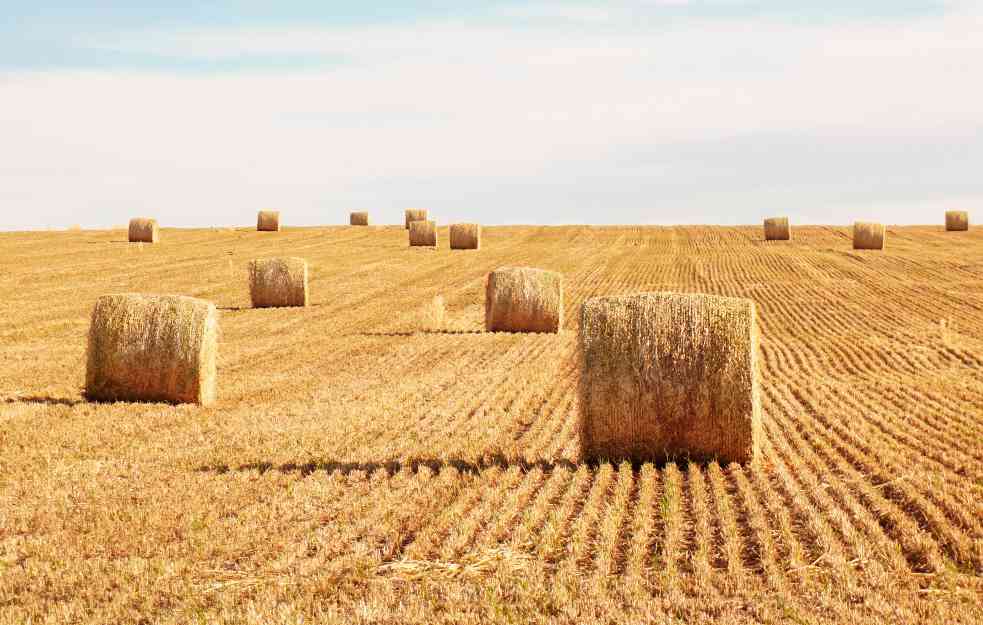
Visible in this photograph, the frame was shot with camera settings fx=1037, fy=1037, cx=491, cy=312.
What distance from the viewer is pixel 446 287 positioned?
1330 inches

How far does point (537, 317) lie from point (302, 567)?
15764 millimetres

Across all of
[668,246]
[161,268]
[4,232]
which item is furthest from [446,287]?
[4,232]

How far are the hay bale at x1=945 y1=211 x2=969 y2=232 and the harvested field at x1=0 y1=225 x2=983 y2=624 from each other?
40375mm

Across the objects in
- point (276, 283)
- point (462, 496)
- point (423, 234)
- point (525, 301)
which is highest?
point (423, 234)

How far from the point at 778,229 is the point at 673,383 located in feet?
152

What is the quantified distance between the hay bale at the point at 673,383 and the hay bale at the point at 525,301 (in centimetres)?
1208

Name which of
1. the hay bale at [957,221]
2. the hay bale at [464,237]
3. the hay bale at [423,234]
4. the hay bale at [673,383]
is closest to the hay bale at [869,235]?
the hay bale at [957,221]

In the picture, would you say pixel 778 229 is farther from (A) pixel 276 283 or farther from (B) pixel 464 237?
(A) pixel 276 283

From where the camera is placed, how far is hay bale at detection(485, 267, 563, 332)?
2281 cm

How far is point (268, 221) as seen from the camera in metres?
57.3

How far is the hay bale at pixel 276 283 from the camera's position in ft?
89.9

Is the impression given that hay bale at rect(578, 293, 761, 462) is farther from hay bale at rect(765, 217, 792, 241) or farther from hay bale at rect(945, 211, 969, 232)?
hay bale at rect(945, 211, 969, 232)

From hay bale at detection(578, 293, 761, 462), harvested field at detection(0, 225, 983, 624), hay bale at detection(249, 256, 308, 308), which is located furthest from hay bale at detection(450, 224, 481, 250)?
hay bale at detection(578, 293, 761, 462)

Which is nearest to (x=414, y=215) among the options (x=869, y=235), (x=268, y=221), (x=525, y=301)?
(x=268, y=221)
